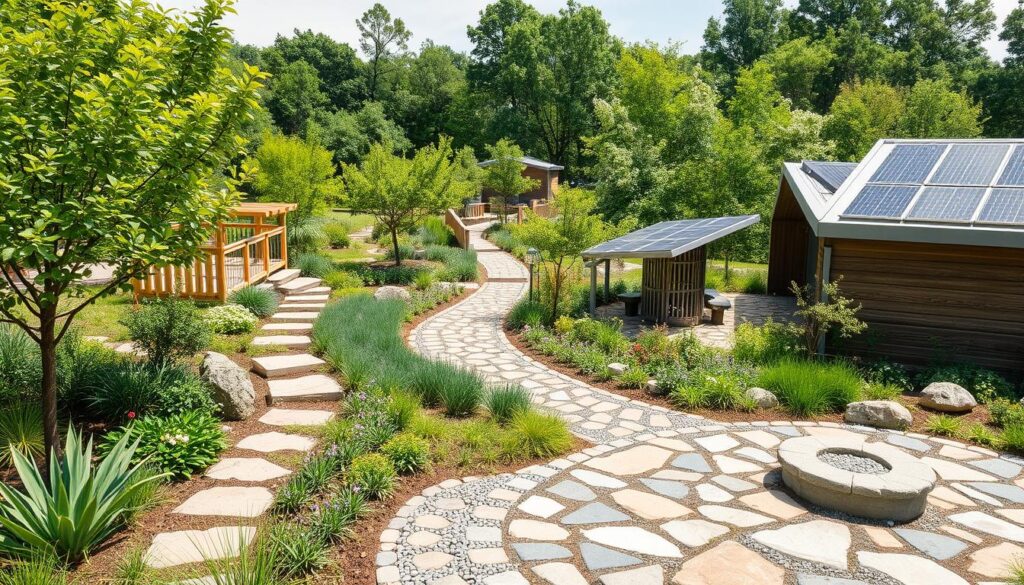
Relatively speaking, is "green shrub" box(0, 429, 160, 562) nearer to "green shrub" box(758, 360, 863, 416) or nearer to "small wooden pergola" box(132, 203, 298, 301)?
"small wooden pergola" box(132, 203, 298, 301)

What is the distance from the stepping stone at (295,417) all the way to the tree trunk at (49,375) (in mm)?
2229

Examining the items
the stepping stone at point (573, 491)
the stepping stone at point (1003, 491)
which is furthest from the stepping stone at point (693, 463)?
the stepping stone at point (1003, 491)

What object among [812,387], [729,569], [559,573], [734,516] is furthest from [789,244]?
[559,573]

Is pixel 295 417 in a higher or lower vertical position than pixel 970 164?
lower

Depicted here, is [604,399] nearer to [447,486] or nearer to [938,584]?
[447,486]

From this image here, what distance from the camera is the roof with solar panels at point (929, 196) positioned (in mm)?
8586

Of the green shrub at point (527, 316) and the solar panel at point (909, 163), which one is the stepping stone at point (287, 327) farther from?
the solar panel at point (909, 163)

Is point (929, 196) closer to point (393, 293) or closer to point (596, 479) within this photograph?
point (596, 479)

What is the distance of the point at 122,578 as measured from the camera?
13.5 feet

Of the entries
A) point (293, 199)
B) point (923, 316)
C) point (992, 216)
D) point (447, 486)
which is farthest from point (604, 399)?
point (293, 199)

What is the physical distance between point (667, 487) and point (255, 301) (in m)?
8.82

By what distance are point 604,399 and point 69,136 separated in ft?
21.4

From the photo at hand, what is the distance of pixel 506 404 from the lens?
7.43m

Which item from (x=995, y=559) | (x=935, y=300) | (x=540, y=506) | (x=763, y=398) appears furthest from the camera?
(x=935, y=300)
